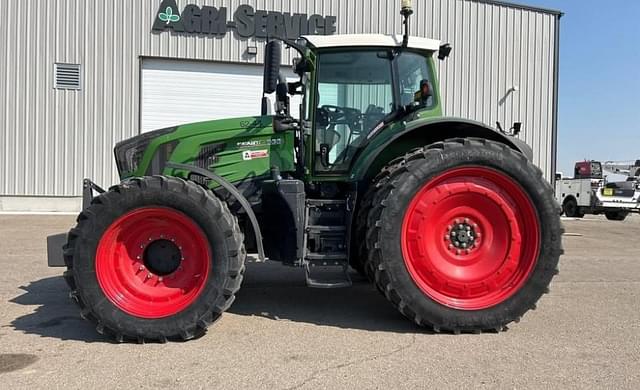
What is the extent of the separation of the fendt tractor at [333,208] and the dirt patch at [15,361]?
0.46 m

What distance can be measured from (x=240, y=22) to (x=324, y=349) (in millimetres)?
12618

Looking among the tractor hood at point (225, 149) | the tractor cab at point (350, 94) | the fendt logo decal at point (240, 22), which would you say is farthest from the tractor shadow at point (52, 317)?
the fendt logo decal at point (240, 22)

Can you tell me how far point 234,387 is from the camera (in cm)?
312

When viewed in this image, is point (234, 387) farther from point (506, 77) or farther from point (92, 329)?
point (506, 77)

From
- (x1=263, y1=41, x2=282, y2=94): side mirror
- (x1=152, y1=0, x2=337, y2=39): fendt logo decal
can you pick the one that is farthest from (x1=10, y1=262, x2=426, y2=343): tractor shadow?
(x1=152, y1=0, x2=337, y2=39): fendt logo decal

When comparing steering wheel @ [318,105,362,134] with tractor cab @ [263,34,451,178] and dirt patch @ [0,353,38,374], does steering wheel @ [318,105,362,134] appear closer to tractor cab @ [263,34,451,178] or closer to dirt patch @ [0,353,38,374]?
tractor cab @ [263,34,451,178]

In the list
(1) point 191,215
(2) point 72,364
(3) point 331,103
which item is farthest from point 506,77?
(2) point 72,364

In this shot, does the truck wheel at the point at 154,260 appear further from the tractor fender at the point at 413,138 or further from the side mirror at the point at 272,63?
the tractor fender at the point at 413,138

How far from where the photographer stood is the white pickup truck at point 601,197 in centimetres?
1878

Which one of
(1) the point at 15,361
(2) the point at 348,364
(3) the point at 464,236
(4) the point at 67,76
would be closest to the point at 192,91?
(4) the point at 67,76

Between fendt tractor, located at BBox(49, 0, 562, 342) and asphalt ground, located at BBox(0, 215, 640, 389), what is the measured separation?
0.26 metres

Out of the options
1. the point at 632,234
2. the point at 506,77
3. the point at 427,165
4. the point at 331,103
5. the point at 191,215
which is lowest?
the point at 632,234

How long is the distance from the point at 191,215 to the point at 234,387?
1374mm

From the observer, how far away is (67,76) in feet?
46.1
